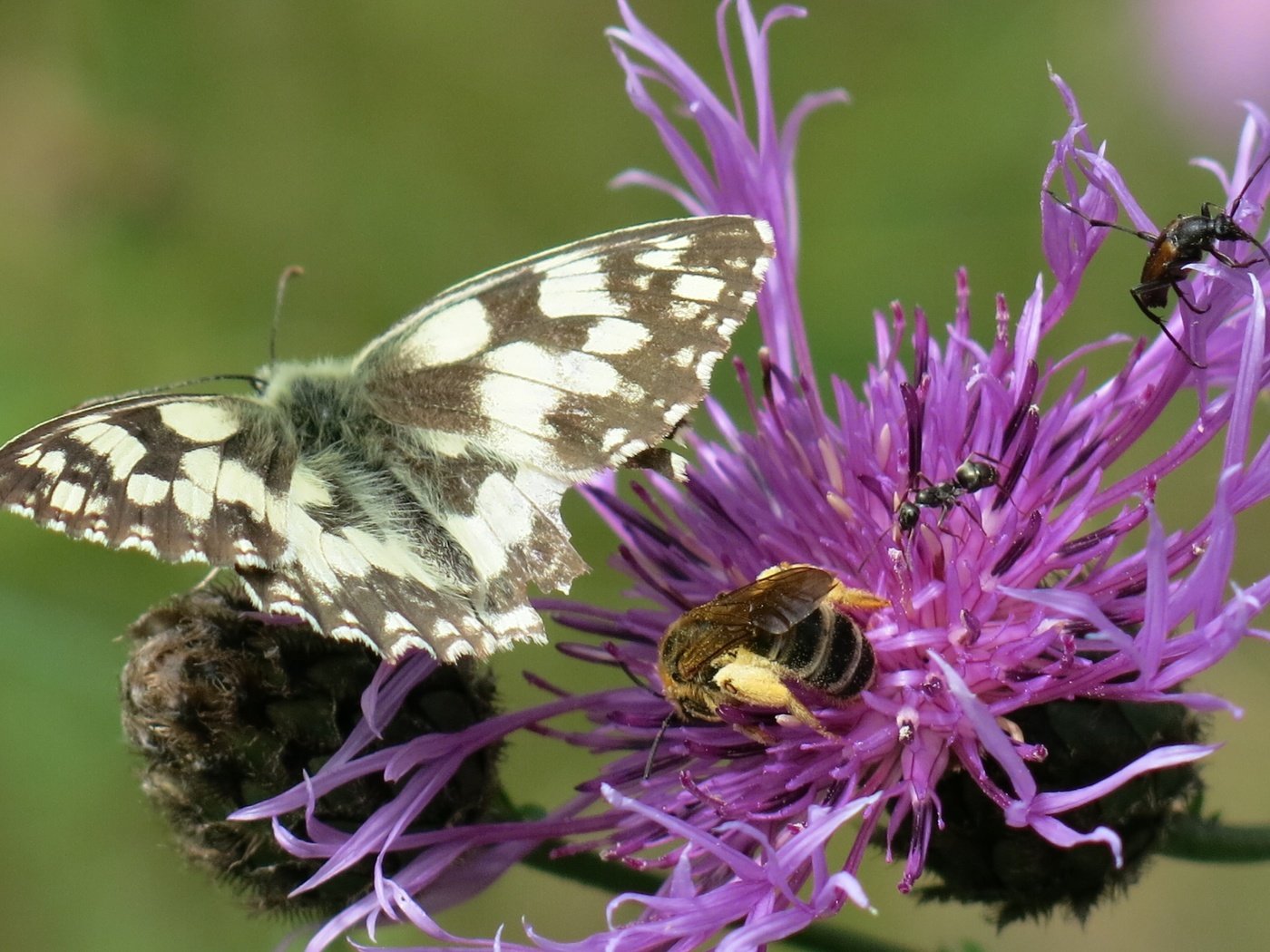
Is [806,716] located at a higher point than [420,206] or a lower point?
lower

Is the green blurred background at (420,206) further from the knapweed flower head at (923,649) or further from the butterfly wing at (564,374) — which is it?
the butterfly wing at (564,374)

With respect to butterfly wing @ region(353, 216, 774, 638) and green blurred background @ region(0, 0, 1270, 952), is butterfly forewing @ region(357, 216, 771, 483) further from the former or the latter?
green blurred background @ region(0, 0, 1270, 952)

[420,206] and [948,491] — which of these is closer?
[948,491]

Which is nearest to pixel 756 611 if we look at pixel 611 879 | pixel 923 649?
pixel 923 649

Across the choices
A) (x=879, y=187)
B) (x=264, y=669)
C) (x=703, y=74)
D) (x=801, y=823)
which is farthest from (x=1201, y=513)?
(x=264, y=669)

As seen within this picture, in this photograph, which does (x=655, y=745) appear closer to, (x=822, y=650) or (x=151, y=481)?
(x=822, y=650)

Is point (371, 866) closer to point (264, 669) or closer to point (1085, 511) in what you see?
point (264, 669)
